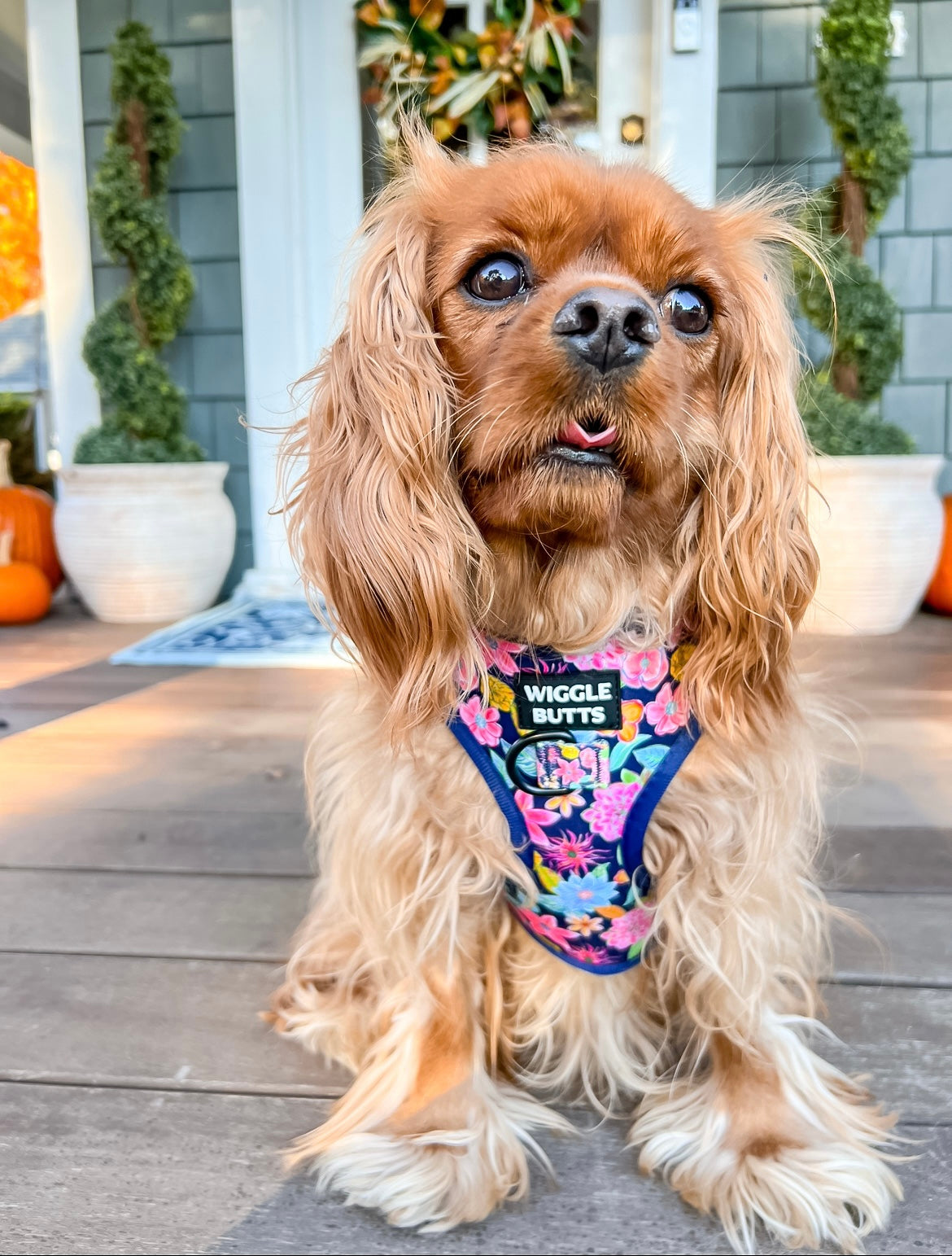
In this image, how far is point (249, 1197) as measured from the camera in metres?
0.79

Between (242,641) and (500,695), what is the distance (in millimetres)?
2129

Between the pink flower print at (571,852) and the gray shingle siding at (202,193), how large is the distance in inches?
116

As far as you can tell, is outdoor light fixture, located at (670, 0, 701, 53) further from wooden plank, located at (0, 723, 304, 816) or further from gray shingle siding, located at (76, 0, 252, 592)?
wooden plank, located at (0, 723, 304, 816)

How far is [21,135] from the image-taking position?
12.0 ft

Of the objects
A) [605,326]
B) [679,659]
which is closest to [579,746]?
[679,659]

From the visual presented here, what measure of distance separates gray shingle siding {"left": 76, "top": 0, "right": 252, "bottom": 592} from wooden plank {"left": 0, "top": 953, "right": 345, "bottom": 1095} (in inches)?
105

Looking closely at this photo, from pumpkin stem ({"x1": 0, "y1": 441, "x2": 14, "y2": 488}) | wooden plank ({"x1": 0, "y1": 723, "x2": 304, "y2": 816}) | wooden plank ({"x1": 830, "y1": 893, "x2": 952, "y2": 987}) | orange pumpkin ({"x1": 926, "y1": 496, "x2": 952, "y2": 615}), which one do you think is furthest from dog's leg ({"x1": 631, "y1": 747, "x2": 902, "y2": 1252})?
pumpkin stem ({"x1": 0, "y1": 441, "x2": 14, "y2": 488})

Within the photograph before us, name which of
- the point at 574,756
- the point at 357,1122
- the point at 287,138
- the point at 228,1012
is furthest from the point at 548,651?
the point at 287,138

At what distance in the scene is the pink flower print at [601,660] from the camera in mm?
826

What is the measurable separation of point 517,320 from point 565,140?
370mm

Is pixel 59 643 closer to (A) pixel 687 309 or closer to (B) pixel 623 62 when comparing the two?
(A) pixel 687 309

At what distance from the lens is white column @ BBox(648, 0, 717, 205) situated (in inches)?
117

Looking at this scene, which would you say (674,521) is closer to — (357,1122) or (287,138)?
(357,1122)

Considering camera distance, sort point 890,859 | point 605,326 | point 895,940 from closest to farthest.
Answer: point 605,326
point 895,940
point 890,859
